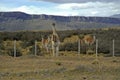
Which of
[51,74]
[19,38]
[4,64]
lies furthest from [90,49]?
[19,38]

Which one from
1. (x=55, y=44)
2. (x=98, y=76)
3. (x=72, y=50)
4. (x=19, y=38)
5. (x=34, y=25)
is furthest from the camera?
(x=34, y=25)

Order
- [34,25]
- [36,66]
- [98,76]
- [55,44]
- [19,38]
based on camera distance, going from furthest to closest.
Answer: [34,25], [19,38], [55,44], [36,66], [98,76]

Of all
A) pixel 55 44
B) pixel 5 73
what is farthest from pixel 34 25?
pixel 5 73

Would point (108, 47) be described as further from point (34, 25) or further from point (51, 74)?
point (34, 25)

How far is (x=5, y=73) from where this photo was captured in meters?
20.5

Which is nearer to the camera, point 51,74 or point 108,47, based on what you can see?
point 51,74

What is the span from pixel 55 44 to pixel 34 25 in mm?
143794

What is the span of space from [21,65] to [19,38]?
5330cm

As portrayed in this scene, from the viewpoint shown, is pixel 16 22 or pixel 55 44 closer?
pixel 55 44

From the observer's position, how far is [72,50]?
46594 mm

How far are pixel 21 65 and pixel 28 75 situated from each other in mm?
5174

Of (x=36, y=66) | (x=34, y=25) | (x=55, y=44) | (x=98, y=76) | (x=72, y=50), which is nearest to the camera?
(x=98, y=76)

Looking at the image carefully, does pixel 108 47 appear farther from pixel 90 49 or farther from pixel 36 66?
pixel 36 66

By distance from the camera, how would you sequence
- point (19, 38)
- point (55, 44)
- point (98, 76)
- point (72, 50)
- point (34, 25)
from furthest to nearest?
point (34, 25)
point (19, 38)
point (72, 50)
point (55, 44)
point (98, 76)
